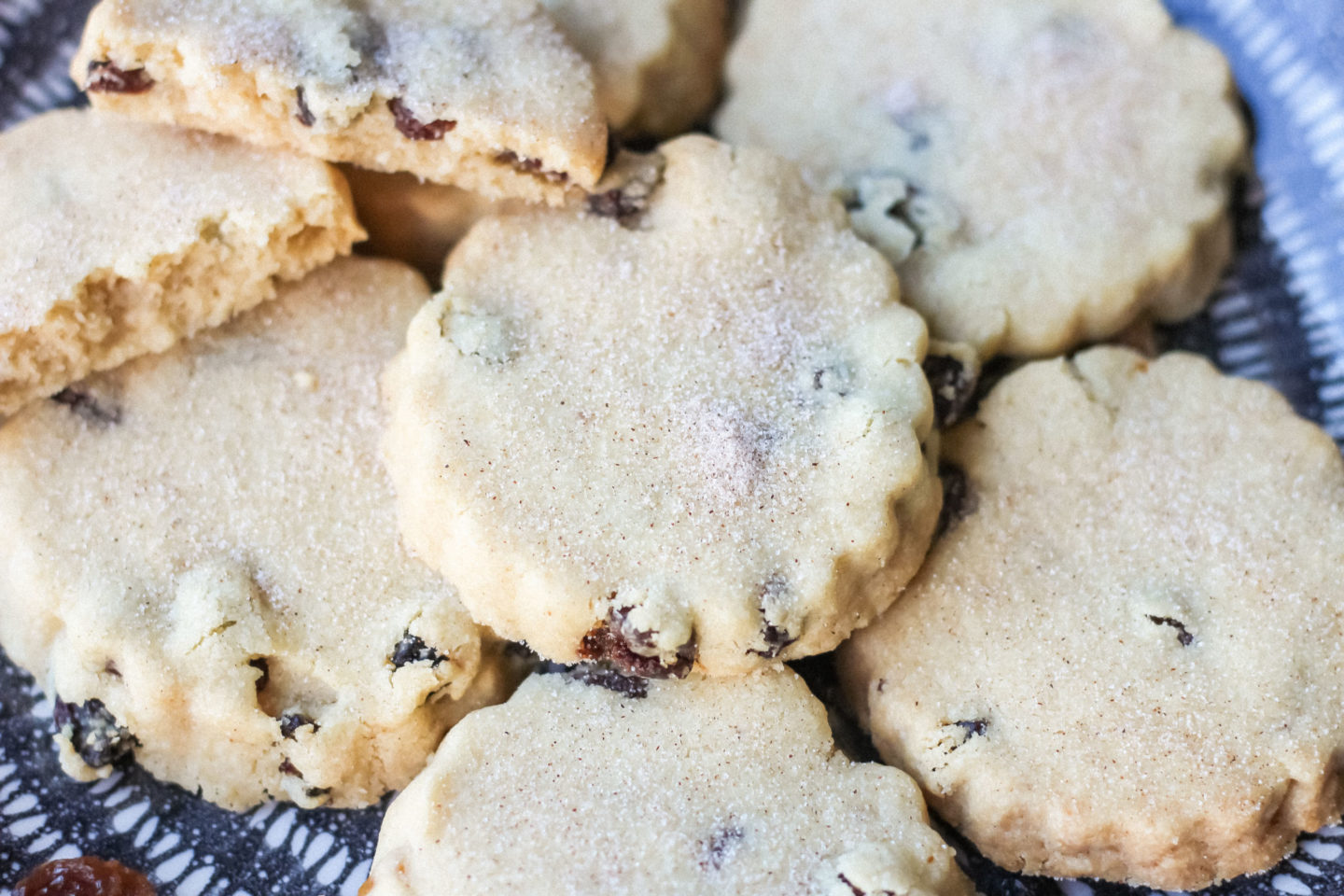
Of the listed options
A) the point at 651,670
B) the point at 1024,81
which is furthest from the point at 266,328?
the point at 1024,81

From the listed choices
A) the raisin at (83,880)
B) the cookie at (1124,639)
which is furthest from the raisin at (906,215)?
the raisin at (83,880)

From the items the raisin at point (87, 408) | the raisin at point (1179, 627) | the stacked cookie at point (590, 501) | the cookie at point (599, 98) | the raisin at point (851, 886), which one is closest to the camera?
the raisin at point (851, 886)

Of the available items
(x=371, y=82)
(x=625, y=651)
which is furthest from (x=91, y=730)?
(x=371, y=82)

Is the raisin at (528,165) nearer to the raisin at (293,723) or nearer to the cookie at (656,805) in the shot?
the cookie at (656,805)

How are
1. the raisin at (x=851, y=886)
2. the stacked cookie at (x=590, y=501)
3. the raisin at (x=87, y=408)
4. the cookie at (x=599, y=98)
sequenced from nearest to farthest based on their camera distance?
the raisin at (x=851, y=886), the stacked cookie at (x=590, y=501), the raisin at (x=87, y=408), the cookie at (x=599, y=98)

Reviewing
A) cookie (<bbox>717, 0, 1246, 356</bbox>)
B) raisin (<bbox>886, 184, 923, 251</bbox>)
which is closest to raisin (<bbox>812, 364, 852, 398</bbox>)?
cookie (<bbox>717, 0, 1246, 356</bbox>)

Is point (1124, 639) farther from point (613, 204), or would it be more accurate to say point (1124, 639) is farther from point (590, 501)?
point (613, 204)

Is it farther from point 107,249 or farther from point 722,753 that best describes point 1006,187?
point 107,249

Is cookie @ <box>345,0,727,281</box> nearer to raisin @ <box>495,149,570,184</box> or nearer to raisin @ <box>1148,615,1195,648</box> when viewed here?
raisin @ <box>495,149,570,184</box>
